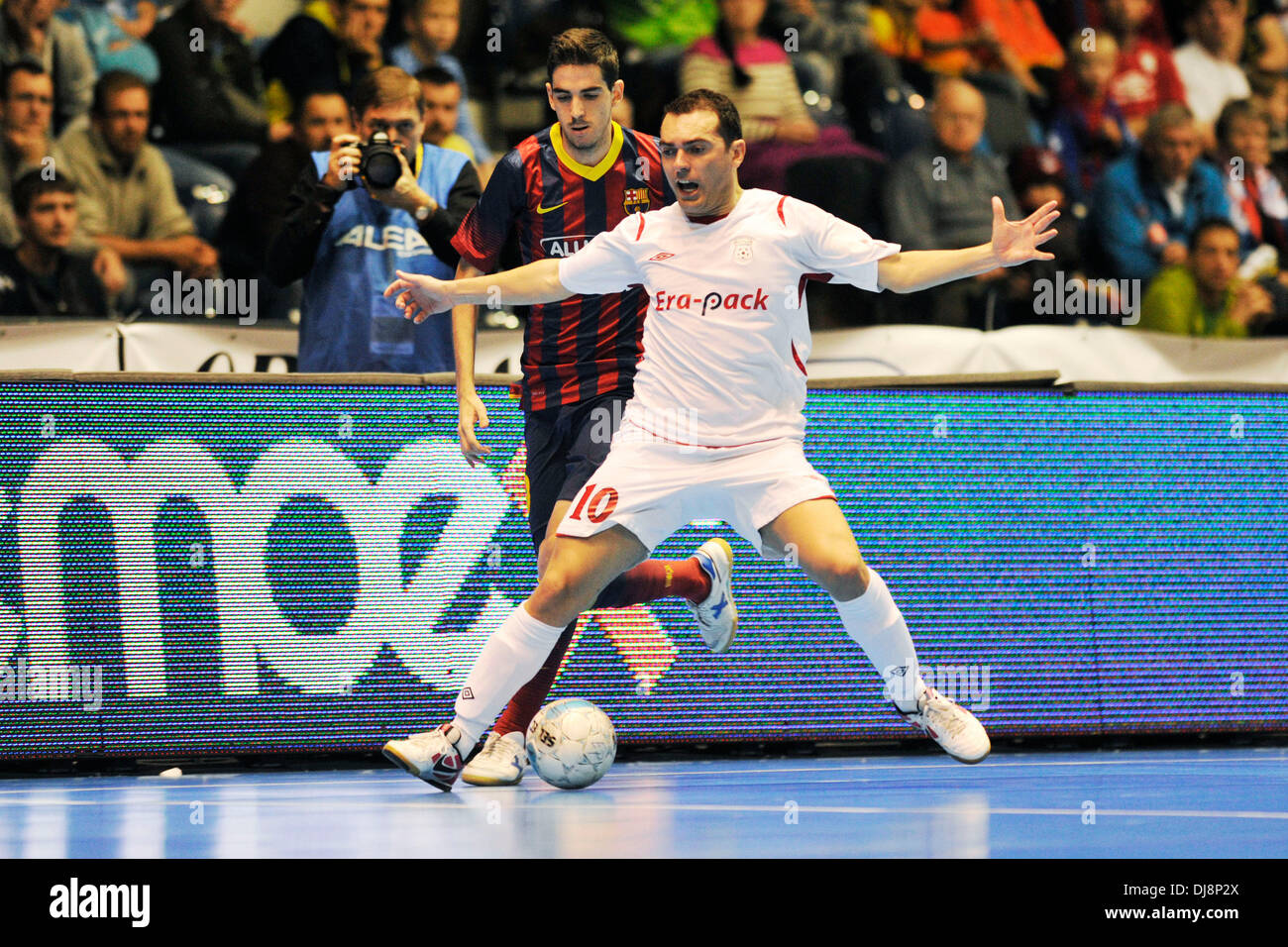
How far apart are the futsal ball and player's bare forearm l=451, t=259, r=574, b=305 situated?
1.59 meters

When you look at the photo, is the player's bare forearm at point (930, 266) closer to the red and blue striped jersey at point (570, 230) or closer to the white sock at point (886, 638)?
the white sock at point (886, 638)

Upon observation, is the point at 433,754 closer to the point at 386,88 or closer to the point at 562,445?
the point at 562,445

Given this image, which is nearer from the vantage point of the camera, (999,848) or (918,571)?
(999,848)

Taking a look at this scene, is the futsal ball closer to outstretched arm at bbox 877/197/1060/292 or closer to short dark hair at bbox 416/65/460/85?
outstretched arm at bbox 877/197/1060/292

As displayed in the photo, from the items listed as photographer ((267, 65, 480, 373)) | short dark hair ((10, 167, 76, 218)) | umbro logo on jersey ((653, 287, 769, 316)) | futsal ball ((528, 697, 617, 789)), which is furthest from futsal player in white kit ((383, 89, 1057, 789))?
short dark hair ((10, 167, 76, 218))

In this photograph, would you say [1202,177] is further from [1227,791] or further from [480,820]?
[480,820]

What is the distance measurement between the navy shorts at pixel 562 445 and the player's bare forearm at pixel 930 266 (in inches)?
49.4

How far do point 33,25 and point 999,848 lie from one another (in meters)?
8.22

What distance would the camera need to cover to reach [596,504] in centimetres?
587

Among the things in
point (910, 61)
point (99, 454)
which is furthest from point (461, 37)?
point (99, 454)

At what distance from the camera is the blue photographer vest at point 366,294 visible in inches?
310

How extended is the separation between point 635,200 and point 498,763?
2.30m
